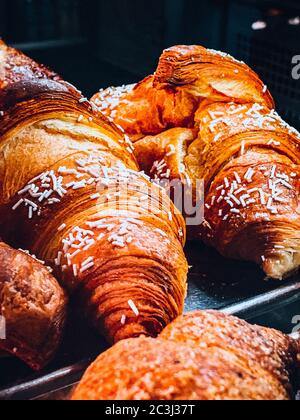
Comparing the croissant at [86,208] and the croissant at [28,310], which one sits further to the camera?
the croissant at [86,208]

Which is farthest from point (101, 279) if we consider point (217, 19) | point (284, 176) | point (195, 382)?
point (217, 19)

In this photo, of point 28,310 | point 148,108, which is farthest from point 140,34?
point 28,310

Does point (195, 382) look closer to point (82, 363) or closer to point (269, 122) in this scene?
point (82, 363)

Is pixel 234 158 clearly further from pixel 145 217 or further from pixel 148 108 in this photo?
pixel 145 217

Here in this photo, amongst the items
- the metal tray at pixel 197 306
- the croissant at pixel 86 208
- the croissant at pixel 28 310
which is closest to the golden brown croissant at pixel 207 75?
the croissant at pixel 86 208

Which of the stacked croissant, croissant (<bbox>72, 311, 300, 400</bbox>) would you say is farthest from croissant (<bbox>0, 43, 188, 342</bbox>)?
croissant (<bbox>72, 311, 300, 400</bbox>)

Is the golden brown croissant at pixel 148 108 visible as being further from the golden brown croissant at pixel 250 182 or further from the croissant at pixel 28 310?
the croissant at pixel 28 310
